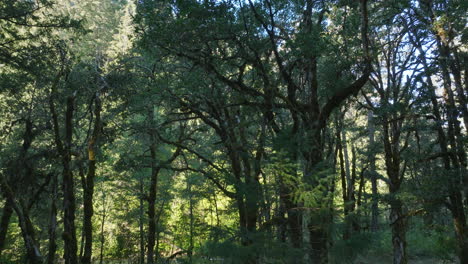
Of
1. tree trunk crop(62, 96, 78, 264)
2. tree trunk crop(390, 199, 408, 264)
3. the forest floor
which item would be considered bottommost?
the forest floor

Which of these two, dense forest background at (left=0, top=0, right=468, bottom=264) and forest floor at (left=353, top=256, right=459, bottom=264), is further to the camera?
forest floor at (left=353, top=256, right=459, bottom=264)

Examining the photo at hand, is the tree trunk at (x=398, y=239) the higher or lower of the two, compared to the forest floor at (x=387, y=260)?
higher

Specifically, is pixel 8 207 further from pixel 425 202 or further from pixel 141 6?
pixel 425 202

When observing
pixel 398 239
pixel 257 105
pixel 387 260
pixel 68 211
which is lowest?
pixel 387 260

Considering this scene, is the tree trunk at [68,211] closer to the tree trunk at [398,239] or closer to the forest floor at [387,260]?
the tree trunk at [398,239]

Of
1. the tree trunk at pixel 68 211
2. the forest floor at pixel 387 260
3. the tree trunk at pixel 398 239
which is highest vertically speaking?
the tree trunk at pixel 68 211

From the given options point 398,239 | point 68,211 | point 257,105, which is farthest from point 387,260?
point 68,211

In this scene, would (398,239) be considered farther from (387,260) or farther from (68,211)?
(68,211)

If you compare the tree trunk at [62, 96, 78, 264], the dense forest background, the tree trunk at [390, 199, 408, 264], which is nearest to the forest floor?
the tree trunk at [390, 199, 408, 264]

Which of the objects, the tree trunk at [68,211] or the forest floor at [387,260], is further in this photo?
the forest floor at [387,260]

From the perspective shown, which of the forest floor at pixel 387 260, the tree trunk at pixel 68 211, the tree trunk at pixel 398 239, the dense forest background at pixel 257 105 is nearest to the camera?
the dense forest background at pixel 257 105

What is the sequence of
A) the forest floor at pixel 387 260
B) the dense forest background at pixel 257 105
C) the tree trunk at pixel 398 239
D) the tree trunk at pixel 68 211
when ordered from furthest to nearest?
the forest floor at pixel 387 260
the tree trunk at pixel 398 239
the tree trunk at pixel 68 211
the dense forest background at pixel 257 105

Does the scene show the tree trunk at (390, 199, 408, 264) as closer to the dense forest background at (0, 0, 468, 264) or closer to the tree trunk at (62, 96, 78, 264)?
the dense forest background at (0, 0, 468, 264)

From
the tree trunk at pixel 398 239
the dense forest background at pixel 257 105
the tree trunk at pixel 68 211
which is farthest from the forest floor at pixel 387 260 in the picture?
the tree trunk at pixel 68 211
